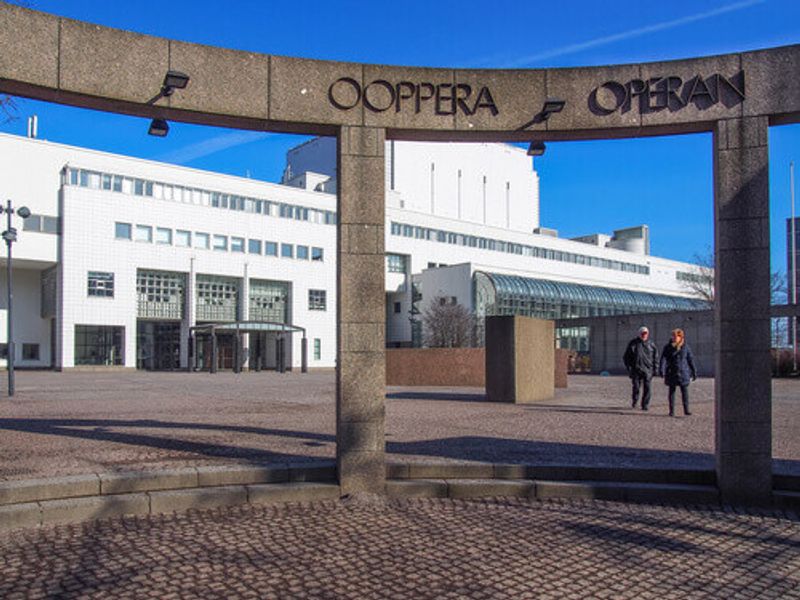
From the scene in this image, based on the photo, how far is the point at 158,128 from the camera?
25.0 ft

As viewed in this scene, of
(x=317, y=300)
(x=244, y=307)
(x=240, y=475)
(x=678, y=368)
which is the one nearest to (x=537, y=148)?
(x=240, y=475)

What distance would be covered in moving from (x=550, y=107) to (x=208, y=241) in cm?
5176

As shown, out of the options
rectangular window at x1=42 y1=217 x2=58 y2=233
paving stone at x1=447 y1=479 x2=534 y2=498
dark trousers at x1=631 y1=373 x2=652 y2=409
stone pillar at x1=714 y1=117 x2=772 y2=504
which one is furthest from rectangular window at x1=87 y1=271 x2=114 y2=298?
stone pillar at x1=714 y1=117 x2=772 y2=504

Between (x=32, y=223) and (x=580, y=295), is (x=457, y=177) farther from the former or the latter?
(x=32, y=223)

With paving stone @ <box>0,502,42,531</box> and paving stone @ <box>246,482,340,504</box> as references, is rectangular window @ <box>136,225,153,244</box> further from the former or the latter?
paving stone @ <box>0,502,42,531</box>

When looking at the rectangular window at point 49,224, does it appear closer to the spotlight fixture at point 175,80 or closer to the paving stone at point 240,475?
the spotlight fixture at point 175,80

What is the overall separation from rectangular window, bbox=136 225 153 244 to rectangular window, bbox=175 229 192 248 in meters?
1.97

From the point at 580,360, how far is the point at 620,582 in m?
43.3

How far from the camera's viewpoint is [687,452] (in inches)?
362

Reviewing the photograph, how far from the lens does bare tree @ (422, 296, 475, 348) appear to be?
193ft

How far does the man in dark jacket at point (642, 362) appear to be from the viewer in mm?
Answer: 15336

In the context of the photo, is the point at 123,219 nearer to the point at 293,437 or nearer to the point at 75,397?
the point at 75,397

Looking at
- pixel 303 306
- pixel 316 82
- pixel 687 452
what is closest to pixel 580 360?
pixel 303 306

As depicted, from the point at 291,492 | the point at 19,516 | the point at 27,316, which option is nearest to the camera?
the point at 19,516
